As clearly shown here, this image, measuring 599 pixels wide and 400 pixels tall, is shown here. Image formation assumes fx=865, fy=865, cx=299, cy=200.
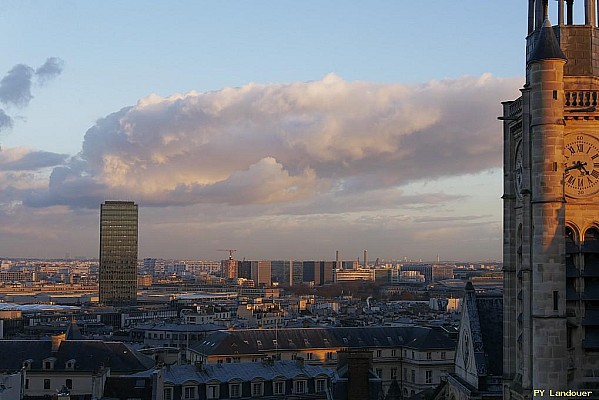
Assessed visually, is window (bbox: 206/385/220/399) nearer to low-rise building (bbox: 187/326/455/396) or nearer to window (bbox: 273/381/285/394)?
window (bbox: 273/381/285/394)

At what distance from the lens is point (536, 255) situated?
29141mm

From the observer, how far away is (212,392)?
74.5 metres

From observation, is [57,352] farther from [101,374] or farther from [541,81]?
[541,81]

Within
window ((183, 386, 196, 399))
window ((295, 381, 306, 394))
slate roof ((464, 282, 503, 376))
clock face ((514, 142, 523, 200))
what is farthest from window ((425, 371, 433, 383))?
clock face ((514, 142, 523, 200))

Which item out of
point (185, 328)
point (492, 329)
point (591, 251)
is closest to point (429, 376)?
point (185, 328)

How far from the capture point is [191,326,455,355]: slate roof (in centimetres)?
10250

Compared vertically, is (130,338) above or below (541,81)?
below

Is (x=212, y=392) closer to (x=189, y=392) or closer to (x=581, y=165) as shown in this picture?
(x=189, y=392)

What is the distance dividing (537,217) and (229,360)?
2928 inches

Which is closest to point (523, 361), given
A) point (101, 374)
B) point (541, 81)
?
point (541, 81)

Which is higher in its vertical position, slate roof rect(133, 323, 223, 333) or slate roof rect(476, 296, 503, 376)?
slate roof rect(476, 296, 503, 376)

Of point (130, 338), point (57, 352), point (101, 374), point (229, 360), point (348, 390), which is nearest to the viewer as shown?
point (348, 390)

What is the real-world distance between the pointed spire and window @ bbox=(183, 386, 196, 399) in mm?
50990

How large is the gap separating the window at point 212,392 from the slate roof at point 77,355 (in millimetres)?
14851
